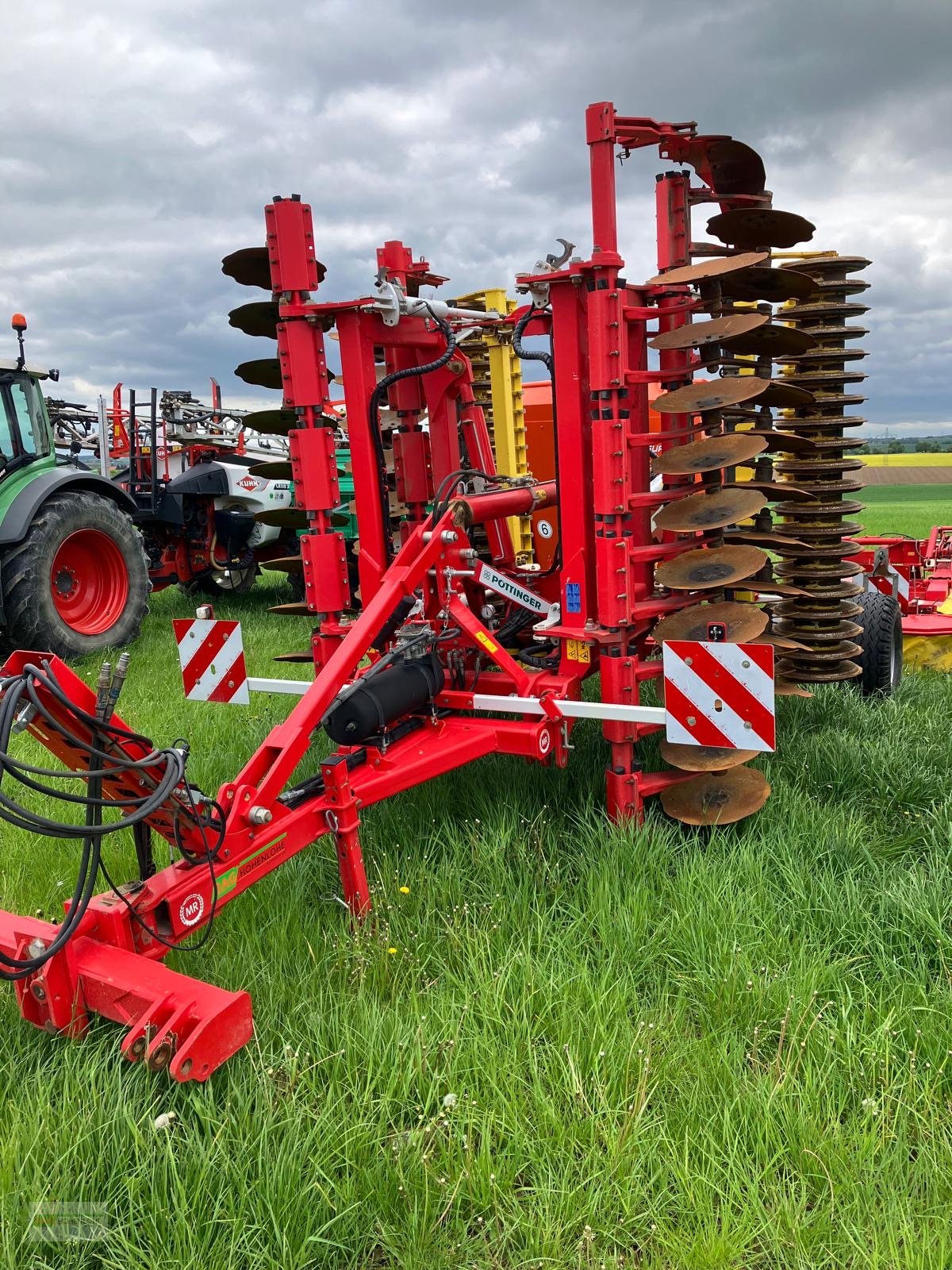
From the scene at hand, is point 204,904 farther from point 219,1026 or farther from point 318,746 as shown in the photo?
point 318,746

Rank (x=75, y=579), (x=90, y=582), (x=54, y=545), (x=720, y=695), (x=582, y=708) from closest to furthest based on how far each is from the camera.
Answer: (x=720, y=695) < (x=582, y=708) < (x=54, y=545) < (x=75, y=579) < (x=90, y=582)

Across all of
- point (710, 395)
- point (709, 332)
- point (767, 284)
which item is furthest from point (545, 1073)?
point (767, 284)

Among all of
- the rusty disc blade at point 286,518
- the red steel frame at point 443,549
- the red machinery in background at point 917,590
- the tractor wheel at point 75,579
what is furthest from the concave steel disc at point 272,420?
the tractor wheel at point 75,579

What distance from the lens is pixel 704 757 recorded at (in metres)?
3.90

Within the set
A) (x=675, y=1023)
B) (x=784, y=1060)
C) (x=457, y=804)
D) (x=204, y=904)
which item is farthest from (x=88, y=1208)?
(x=457, y=804)

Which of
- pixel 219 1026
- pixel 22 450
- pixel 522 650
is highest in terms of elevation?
pixel 22 450

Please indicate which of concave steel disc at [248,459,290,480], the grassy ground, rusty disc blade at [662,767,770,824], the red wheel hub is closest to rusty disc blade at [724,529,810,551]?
rusty disc blade at [662,767,770,824]

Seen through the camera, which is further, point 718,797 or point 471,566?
point 471,566

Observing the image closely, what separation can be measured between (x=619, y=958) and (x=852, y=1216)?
1.02 meters

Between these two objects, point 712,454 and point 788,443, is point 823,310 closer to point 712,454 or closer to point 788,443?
point 788,443

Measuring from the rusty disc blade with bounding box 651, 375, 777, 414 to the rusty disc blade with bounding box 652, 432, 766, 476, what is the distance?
0.13 m

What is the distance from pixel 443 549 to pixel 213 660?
42.7 inches

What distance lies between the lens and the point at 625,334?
383cm

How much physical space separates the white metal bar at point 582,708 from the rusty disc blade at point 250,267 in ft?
7.05
